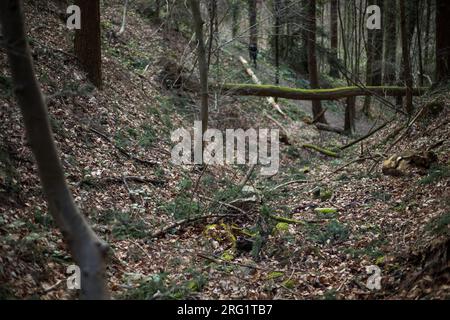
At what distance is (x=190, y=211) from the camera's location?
818cm

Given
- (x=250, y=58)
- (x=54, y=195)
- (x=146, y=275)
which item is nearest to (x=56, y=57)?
(x=146, y=275)

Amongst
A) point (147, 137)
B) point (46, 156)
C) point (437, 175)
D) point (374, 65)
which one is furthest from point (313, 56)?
point (46, 156)

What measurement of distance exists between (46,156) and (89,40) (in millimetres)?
7450

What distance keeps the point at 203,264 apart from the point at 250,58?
64.2ft

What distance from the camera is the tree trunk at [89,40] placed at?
10431mm

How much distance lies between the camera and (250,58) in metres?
24.7

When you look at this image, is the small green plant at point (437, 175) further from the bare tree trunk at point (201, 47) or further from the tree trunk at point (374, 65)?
the tree trunk at point (374, 65)

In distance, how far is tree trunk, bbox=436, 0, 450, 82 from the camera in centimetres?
1246

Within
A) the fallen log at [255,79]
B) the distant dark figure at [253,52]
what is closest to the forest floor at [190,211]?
the fallen log at [255,79]

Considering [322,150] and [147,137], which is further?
[322,150]

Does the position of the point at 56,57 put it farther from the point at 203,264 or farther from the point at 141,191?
the point at 203,264

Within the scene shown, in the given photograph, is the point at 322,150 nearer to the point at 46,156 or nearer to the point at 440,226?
the point at 440,226

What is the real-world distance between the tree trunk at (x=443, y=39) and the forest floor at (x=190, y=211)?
0.91 metres

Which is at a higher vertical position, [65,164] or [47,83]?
[47,83]
